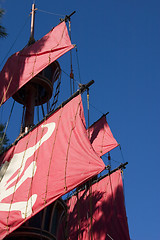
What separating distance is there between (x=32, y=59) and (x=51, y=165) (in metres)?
7.20

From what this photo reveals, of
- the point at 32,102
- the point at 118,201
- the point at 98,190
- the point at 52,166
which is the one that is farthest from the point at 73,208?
the point at 52,166

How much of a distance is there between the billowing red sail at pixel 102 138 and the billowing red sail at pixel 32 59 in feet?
18.6

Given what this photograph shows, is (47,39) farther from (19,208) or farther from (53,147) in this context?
(19,208)

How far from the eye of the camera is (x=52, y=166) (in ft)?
35.2

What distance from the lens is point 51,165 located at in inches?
425

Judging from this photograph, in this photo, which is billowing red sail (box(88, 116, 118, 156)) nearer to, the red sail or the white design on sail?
the red sail

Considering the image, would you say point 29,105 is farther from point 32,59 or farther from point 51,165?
point 51,165

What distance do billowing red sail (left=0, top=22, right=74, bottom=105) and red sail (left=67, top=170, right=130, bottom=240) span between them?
588 cm

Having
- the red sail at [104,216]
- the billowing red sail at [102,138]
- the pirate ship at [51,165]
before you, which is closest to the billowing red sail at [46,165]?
the pirate ship at [51,165]

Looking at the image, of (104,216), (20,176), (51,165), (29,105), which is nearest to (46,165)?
(51,165)

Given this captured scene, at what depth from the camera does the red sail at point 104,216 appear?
16.7m

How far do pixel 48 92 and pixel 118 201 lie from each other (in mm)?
6492

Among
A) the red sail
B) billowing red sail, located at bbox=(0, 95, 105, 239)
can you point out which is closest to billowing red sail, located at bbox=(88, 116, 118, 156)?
the red sail

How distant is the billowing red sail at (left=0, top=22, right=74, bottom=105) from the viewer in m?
15.5
